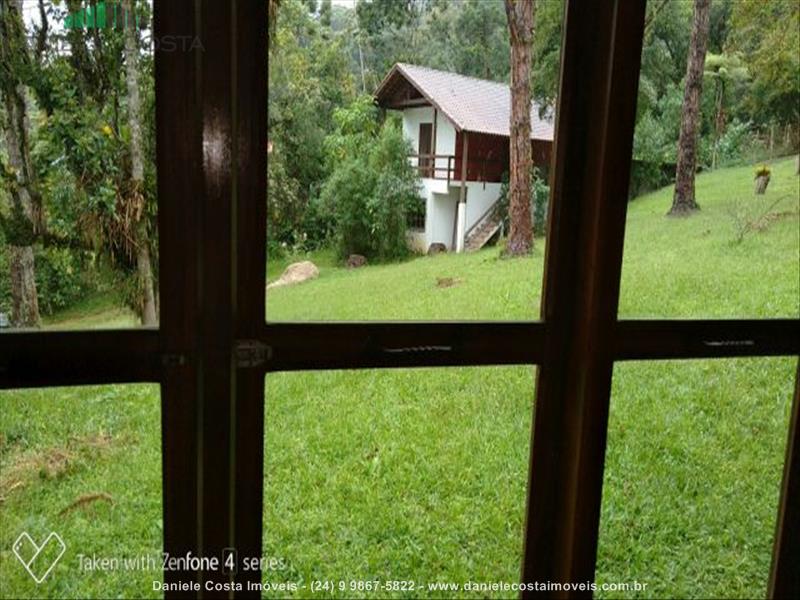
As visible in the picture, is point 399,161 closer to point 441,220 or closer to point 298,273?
point 441,220

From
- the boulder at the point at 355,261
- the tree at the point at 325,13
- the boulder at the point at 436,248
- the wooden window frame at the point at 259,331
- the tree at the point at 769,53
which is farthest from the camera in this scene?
the tree at the point at 769,53

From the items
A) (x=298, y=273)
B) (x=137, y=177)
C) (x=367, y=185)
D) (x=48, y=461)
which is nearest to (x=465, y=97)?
(x=367, y=185)

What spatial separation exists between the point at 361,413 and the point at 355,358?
0.86ft

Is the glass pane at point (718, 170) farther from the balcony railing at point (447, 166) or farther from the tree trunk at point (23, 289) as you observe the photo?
the tree trunk at point (23, 289)

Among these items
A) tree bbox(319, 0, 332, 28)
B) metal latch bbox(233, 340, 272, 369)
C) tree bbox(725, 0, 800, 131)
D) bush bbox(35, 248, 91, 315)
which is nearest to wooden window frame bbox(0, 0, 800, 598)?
metal latch bbox(233, 340, 272, 369)

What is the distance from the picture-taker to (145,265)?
0.90 metres

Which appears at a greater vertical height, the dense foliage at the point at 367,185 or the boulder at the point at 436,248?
the dense foliage at the point at 367,185

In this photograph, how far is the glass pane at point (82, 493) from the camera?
87 centimetres

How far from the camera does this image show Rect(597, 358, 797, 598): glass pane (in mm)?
1258

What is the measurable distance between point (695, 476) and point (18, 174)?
149 centimetres

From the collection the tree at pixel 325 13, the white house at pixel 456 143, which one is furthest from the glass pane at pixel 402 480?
the tree at pixel 325 13

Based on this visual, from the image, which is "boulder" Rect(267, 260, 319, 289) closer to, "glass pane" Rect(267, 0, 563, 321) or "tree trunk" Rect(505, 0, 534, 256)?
"glass pane" Rect(267, 0, 563, 321)

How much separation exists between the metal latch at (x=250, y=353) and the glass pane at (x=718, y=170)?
2.18 feet

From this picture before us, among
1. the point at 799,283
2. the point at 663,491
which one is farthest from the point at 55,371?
the point at 799,283
